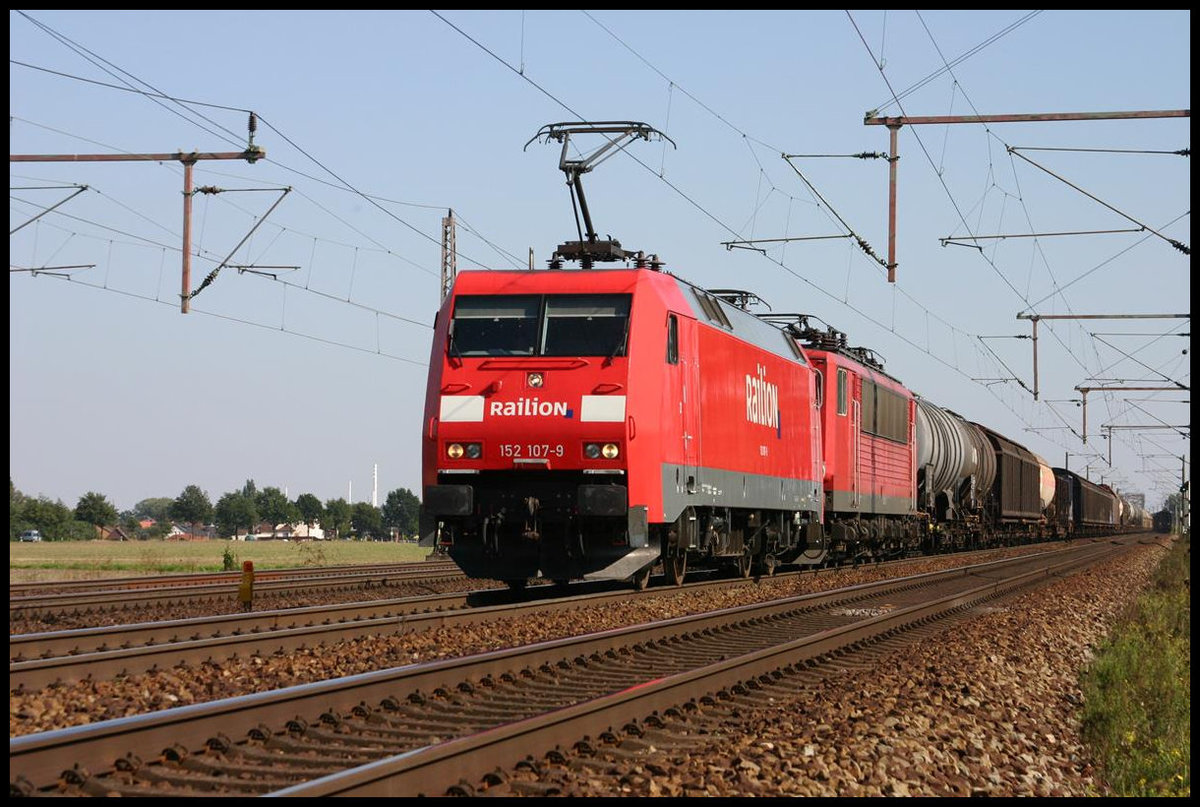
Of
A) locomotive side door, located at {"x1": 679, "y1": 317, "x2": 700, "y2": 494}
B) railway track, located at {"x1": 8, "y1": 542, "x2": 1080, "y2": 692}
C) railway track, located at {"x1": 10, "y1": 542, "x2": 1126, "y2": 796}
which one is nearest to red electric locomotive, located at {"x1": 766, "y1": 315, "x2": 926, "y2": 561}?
locomotive side door, located at {"x1": 679, "y1": 317, "x2": 700, "y2": 494}

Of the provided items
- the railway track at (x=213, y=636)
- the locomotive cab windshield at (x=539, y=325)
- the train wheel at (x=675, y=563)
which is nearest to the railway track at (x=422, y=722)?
the railway track at (x=213, y=636)

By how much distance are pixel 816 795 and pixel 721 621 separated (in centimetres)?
771

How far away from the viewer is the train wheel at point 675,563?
1792cm

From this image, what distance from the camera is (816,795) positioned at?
272 inches

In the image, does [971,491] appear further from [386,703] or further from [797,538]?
[386,703]

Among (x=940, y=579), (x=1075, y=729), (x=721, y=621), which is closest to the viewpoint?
(x=1075, y=729)

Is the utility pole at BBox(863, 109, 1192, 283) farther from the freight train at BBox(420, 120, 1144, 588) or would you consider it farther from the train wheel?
the train wheel

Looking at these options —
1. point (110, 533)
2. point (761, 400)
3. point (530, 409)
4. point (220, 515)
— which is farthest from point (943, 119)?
point (220, 515)

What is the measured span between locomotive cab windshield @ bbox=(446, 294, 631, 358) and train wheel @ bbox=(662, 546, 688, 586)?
3.42 metres

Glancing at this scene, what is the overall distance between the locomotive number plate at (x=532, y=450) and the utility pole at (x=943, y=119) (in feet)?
23.3

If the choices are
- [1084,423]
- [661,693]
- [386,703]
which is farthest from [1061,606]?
[1084,423]

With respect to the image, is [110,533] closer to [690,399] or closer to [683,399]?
[690,399]

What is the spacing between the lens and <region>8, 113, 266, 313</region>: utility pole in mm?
22562

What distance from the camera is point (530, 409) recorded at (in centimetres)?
1560
